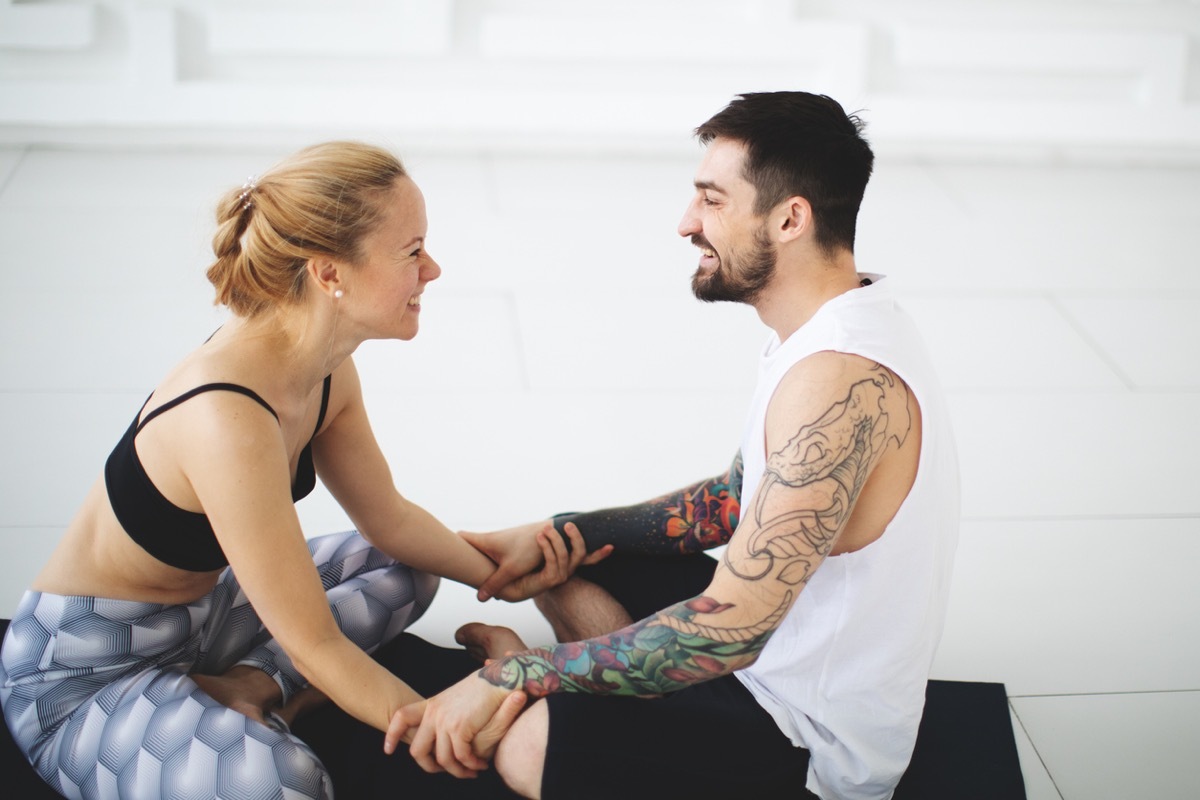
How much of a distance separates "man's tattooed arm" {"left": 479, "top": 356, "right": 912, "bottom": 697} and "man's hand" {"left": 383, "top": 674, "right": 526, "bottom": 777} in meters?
0.14

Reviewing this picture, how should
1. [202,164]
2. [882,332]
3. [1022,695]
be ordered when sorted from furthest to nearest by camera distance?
[202,164] → [1022,695] → [882,332]

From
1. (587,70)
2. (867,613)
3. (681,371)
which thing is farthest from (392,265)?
(587,70)

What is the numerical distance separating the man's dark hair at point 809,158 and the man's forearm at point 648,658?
51 cm

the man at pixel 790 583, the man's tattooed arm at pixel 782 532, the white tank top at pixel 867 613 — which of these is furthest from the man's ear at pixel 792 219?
the man's tattooed arm at pixel 782 532

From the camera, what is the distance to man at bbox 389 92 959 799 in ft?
4.70

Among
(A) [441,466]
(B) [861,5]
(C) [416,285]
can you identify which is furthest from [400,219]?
(B) [861,5]

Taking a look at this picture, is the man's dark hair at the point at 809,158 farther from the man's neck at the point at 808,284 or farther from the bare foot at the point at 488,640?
the bare foot at the point at 488,640

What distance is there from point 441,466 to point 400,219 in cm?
107

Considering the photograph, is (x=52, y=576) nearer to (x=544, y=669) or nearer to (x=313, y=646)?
(x=313, y=646)

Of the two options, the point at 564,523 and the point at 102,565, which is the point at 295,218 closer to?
the point at 102,565

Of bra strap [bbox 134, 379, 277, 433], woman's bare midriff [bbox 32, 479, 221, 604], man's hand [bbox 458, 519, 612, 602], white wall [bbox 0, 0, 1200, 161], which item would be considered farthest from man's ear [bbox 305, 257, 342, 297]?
white wall [bbox 0, 0, 1200, 161]

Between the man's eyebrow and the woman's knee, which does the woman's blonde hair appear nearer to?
the man's eyebrow

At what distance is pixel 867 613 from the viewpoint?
1492 mm

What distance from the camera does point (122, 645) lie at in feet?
5.21
